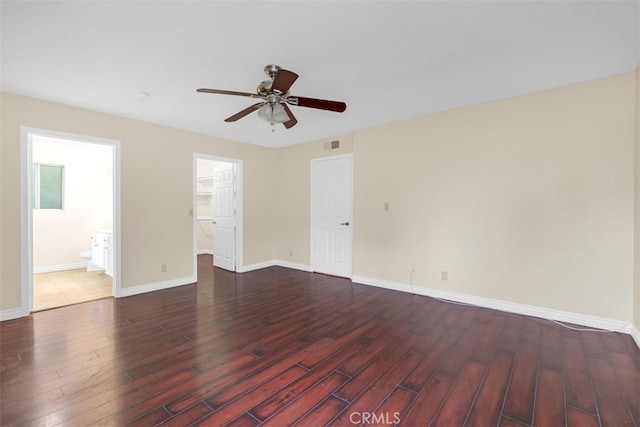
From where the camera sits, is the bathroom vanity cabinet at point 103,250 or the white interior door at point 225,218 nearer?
the bathroom vanity cabinet at point 103,250

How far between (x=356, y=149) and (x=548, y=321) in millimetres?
3298

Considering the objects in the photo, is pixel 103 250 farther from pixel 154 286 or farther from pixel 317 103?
pixel 317 103

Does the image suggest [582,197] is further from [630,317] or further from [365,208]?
[365,208]

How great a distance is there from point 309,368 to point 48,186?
620 cm

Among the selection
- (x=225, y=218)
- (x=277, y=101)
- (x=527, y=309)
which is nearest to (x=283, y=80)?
(x=277, y=101)

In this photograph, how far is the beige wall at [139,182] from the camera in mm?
3066

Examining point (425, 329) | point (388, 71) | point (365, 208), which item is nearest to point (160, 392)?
point (425, 329)

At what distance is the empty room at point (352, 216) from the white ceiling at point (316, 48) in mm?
→ 21

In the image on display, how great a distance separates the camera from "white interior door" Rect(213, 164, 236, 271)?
539 centimetres

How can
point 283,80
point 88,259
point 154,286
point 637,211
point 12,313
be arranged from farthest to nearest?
point 88,259, point 154,286, point 12,313, point 637,211, point 283,80

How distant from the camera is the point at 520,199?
3.19 meters

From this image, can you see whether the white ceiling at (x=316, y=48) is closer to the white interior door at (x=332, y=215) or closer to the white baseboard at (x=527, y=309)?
the white interior door at (x=332, y=215)

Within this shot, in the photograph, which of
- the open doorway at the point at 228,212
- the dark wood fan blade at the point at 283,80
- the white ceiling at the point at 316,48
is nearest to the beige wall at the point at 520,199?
the white ceiling at the point at 316,48

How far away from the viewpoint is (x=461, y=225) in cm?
360
